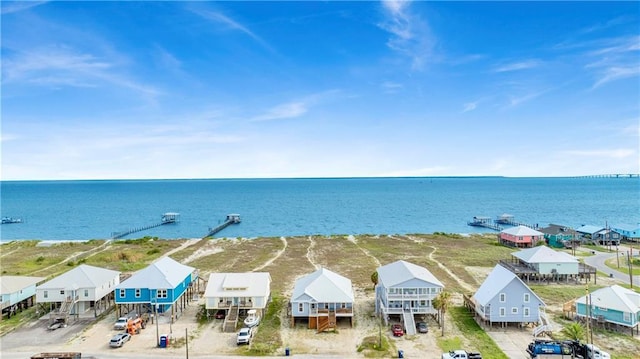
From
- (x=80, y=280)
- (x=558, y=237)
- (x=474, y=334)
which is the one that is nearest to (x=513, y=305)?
(x=474, y=334)

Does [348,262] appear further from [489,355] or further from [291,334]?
[489,355]

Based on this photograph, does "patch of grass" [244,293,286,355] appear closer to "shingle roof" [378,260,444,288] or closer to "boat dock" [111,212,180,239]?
"shingle roof" [378,260,444,288]

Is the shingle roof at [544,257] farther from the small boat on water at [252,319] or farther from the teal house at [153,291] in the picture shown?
the teal house at [153,291]

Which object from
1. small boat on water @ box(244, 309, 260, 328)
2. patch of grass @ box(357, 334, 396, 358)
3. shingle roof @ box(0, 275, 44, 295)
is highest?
shingle roof @ box(0, 275, 44, 295)

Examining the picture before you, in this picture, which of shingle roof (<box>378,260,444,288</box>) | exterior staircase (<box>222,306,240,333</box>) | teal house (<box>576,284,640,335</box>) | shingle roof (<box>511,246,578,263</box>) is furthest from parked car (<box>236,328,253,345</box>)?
shingle roof (<box>511,246,578,263</box>)

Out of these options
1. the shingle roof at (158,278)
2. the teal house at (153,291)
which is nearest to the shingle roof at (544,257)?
the shingle roof at (158,278)

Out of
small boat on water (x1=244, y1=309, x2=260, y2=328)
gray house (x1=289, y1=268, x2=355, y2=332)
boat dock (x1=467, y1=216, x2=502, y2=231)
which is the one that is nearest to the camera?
small boat on water (x1=244, y1=309, x2=260, y2=328)
